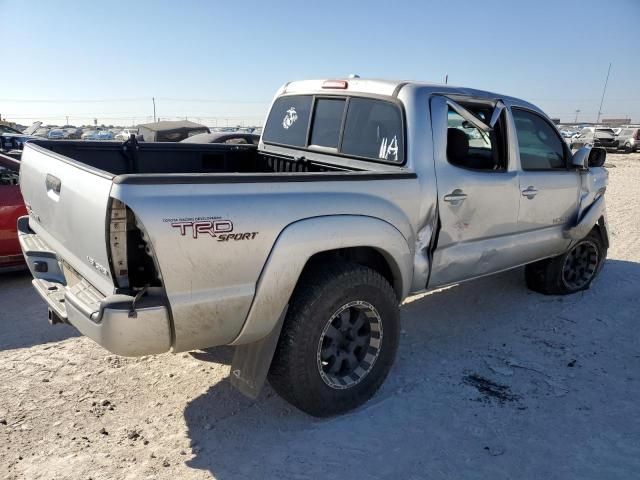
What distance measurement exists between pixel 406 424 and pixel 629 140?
3523cm

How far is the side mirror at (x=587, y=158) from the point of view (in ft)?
15.3

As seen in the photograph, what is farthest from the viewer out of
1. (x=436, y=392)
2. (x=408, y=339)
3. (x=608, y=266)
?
(x=608, y=266)

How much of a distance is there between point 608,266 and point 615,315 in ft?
5.73

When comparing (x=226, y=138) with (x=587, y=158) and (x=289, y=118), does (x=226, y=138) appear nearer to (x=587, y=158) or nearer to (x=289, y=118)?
(x=289, y=118)

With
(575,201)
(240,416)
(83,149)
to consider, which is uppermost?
(83,149)

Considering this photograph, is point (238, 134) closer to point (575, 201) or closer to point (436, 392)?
point (575, 201)

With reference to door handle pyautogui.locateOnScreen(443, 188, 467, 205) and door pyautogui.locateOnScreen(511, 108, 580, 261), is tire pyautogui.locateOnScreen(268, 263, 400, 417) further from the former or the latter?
door pyautogui.locateOnScreen(511, 108, 580, 261)

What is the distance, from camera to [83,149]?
3924 millimetres

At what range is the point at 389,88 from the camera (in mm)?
3551

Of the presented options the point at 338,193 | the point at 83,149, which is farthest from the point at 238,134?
the point at 338,193

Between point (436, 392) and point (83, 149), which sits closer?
point (436, 392)

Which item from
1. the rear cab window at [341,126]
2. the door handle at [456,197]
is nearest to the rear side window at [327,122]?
the rear cab window at [341,126]

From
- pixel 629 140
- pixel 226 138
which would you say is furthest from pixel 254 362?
pixel 629 140

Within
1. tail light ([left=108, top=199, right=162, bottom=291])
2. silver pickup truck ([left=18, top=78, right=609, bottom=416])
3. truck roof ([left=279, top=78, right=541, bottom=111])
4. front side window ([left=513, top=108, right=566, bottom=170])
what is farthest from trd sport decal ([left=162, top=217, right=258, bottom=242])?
front side window ([left=513, top=108, right=566, bottom=170])
